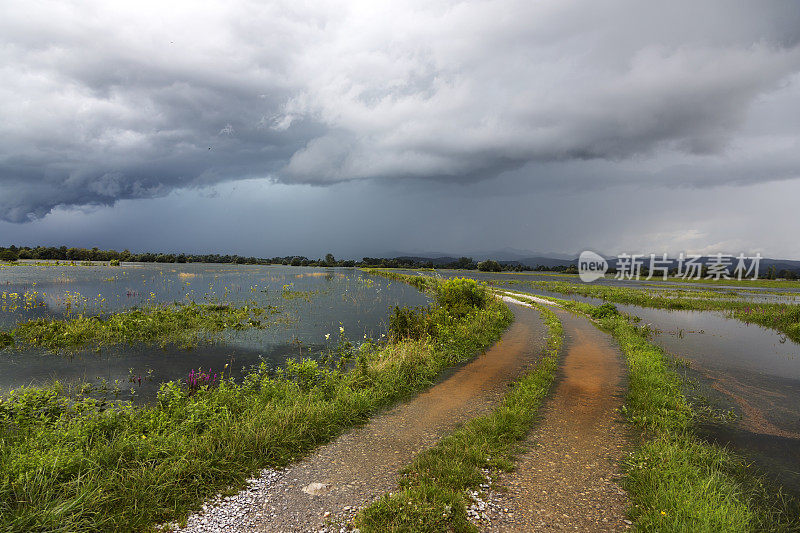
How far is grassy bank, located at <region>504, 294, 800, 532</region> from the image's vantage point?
201 inches

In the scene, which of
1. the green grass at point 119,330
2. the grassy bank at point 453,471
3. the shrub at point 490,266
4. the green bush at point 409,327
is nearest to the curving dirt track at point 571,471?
the grassy bank at point 453,471

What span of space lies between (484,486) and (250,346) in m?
14.2

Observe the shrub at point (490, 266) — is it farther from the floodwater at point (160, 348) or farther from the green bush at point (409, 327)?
the green bush at point (409, 327)

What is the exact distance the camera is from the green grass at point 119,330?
16.3 meters

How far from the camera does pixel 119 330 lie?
17.7 meters

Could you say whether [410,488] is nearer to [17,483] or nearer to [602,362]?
[17,483]

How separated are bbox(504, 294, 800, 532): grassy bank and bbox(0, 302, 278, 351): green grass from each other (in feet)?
58.0

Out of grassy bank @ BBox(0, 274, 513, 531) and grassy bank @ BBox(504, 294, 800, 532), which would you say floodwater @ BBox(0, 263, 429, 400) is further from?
grassy bank @ BBox(504, 294, 800, 532)

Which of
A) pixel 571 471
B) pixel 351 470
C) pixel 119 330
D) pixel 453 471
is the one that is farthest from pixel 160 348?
pixel 571 471

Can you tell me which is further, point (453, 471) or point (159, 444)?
point (159, 444)

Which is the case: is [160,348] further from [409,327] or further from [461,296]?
[461,296]

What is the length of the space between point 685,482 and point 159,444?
29.6ft

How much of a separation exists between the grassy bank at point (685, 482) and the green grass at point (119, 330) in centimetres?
1768

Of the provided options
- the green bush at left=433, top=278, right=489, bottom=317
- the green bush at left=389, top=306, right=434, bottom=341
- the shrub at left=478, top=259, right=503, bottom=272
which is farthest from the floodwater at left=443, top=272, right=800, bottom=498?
the shrub at left=478, top=259, right=503, bottom=272
